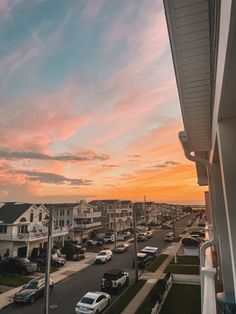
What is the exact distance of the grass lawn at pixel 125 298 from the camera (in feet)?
54.0

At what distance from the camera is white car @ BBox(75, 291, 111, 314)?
51.2ft

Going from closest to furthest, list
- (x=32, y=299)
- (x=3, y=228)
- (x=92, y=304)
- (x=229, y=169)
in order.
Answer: (x=229, y=169)
(x=92, y=304)
(x=32, y=299)
(x=3, y=228)

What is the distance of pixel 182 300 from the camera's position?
58.6ft

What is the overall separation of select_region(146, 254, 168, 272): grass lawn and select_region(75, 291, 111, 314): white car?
36.3ft

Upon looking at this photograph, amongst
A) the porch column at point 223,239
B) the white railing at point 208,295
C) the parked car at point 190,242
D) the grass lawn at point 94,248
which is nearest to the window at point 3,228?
the grass lawn at point 94,248

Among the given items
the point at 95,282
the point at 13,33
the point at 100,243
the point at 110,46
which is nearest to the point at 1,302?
the point at 95,282

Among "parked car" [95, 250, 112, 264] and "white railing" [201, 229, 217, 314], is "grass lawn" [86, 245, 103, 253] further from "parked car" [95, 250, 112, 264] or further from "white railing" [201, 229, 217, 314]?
"white railing" [201, 229, 217, 314]

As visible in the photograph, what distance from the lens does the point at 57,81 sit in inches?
483

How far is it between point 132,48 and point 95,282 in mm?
20958

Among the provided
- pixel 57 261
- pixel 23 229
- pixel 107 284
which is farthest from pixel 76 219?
pixel 107 284

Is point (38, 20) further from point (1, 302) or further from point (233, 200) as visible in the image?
point (1, 302)

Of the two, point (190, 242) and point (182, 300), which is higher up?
point (190, 242)

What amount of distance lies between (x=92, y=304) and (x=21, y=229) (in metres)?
20.9

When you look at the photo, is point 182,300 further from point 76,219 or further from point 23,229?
point 76,219
